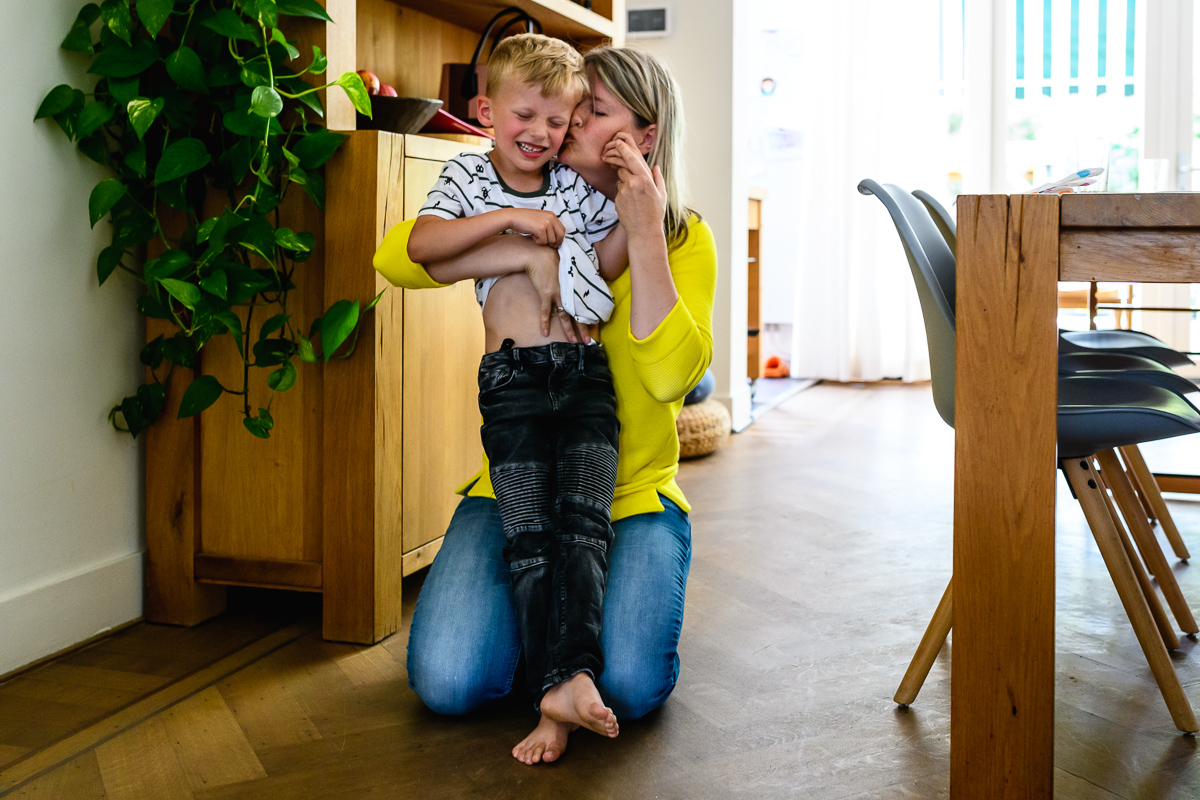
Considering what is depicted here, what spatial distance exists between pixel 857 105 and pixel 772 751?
4122mm

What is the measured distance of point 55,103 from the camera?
1.56m

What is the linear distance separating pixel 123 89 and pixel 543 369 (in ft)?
2.53

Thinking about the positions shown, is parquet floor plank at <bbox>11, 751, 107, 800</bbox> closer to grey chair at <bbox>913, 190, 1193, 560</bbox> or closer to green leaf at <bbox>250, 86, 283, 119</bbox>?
green leaf at <bbox>250, 86, 283, 119</bbox>

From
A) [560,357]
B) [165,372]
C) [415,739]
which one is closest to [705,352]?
[560,357]

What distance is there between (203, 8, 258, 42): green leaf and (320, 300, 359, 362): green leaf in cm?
42

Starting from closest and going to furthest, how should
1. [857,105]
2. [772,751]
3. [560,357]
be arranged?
[772,751] < [560,357] < [857,105]

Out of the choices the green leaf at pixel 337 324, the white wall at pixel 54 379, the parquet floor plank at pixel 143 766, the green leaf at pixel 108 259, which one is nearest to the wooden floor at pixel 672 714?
the parquet floor plank at pixel 143 766

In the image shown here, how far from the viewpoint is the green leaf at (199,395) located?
163 centimetres

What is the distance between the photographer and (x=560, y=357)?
1424 mm

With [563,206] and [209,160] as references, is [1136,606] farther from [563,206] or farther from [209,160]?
[209,160]

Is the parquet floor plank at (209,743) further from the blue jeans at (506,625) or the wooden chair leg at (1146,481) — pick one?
the wooden chair leg at (1146,481)

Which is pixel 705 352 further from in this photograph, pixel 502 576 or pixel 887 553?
pixel 887 553

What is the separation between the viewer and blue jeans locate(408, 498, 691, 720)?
1383 mm

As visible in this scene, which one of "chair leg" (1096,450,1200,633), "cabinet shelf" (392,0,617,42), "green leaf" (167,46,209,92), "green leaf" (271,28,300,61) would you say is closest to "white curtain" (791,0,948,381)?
"cabinet shelf" (392,0,617,42)
